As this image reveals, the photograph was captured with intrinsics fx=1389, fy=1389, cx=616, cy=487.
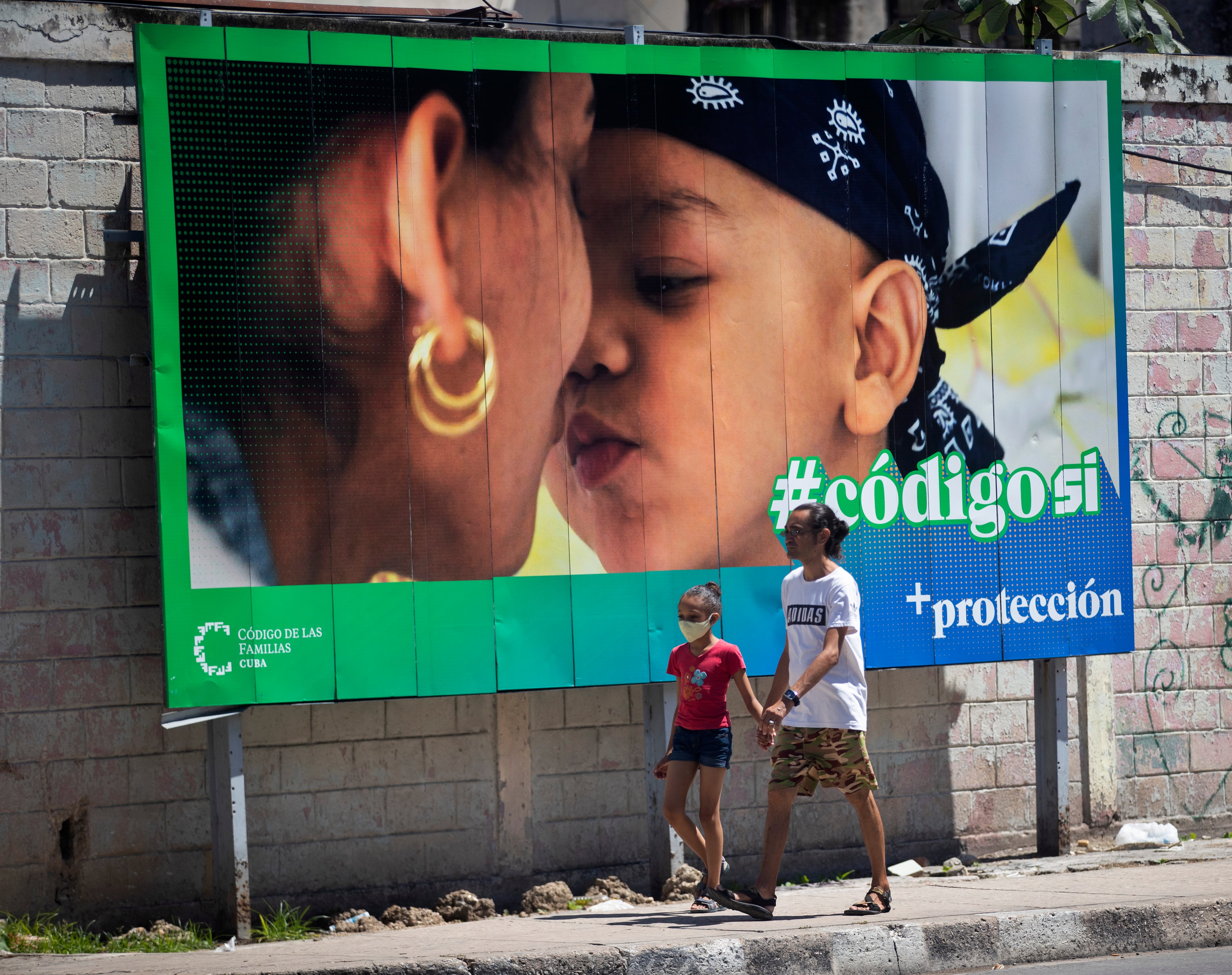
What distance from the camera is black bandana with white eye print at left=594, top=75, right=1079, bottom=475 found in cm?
757

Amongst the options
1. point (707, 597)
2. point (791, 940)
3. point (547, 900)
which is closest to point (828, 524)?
point (707, 597)

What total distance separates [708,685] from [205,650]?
95.2 inches

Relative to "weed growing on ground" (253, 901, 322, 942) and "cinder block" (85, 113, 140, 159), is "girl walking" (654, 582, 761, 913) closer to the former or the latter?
"weed growing on ground" (253, 901, 322, 942)

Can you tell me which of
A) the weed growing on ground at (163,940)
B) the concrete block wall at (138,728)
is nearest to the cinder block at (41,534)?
the concrete block wall at (138,728)

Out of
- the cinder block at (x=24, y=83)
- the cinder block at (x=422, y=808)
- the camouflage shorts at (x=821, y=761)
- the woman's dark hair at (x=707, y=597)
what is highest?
the cinder block at (x=24, y=83)

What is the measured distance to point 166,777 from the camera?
7.19 m

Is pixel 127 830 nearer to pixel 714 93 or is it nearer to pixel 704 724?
pixel 704 724

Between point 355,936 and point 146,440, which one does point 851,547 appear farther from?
point 146,440

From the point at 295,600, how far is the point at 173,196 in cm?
204

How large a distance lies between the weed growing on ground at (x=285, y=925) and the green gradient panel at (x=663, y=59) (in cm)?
475

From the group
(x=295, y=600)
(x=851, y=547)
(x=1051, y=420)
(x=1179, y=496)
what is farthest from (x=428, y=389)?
(x=1179, y=496)

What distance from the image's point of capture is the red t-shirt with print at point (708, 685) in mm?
6320

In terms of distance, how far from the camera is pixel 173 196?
671 centimetres

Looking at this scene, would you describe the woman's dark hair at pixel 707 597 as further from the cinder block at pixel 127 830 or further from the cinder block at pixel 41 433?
the cinder block at pixel 41 433
